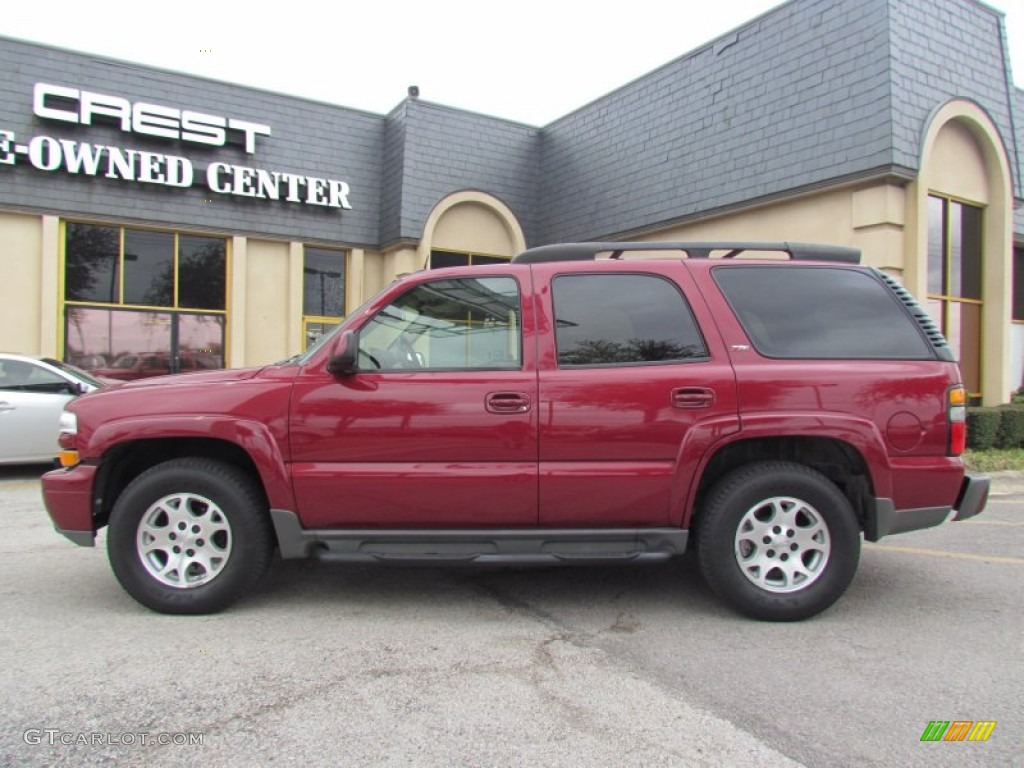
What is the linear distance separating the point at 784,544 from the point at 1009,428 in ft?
27.9

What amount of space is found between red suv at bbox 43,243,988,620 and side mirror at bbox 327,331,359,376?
1 centimetres

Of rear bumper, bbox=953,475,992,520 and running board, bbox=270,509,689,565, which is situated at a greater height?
rear bumper, bbox=953,475,992,520

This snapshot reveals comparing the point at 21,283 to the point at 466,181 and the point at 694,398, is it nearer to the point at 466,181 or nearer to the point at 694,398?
the point at 466,181

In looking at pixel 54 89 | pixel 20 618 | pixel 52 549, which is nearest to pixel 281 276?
pixel 54 89

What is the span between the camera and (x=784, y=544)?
3846mm

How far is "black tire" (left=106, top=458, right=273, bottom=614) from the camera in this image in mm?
3857

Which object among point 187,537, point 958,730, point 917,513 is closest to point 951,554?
point 917,513

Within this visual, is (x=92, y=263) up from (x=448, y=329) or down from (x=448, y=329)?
up

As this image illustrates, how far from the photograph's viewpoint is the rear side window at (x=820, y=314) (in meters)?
3.96

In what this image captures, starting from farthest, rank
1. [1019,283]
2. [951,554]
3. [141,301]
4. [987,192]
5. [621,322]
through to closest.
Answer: [1019,283]
[141,301]
[987,192]
[951,554]
[621,322]

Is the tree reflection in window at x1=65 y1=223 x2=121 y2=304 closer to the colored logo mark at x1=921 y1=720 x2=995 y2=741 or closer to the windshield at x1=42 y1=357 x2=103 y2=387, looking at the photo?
the windshield at x1=42 y1=357 x2=103 y2=387

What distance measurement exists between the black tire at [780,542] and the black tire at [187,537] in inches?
99.2

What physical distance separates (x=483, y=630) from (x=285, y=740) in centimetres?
130

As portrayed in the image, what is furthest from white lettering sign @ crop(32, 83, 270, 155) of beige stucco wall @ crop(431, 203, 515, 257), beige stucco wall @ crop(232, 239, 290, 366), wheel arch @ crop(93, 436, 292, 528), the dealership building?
wheel arch @ crop(93, 436, 292, 528)
